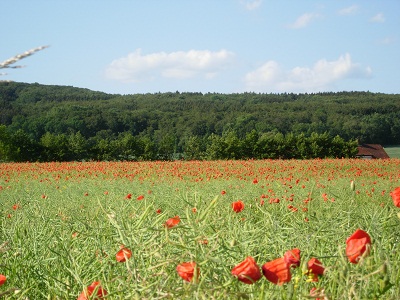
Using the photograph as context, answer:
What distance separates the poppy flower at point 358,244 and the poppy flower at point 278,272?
0.18m

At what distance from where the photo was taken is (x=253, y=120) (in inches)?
2463

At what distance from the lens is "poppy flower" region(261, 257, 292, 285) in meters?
1.14

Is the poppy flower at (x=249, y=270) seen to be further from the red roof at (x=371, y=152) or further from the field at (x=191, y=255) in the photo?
the red roof at (x=371, y=152)

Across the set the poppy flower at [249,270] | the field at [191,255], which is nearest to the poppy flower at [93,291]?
the field at [191,255]

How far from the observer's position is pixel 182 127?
61.2m

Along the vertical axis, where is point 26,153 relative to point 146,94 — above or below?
below

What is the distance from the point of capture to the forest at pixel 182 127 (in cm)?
3316

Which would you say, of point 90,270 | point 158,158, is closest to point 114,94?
point 158,158

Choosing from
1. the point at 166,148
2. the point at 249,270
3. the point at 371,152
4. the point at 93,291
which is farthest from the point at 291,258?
the point at 371,152

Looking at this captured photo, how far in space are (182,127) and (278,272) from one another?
60109 millimetres

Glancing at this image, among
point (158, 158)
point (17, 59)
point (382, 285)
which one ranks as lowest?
point (158, 158)

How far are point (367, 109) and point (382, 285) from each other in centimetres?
7069

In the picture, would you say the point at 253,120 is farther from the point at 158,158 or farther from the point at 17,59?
the point at 17,59

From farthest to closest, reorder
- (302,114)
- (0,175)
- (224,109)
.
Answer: (224,109) → (302,114) → (0,175)
